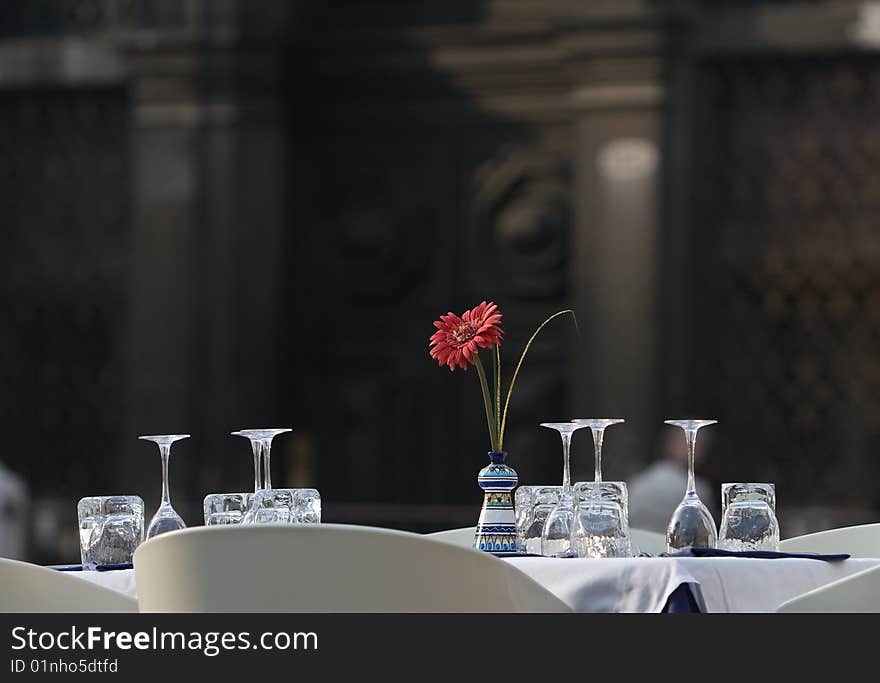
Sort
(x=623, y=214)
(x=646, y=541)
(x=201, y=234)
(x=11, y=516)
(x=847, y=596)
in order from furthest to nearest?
(x=201, y=234)
(x=623, y=214)
(x=11, y=516)
(x=646, y=541)
(x=847, y=596)

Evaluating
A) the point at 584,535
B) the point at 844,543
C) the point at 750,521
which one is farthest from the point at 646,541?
the point at 584,535

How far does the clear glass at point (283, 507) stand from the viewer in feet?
14.3

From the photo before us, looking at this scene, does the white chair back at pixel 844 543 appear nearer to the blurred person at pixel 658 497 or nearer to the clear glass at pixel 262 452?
the clear glass at pixel 262 452

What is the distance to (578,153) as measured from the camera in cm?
941

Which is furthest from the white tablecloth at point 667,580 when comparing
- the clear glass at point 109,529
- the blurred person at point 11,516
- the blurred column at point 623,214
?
the blurred column at point 623,214

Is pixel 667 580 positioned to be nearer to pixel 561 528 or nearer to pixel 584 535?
pixel 584 535

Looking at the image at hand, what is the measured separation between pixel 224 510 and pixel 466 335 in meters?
0.65

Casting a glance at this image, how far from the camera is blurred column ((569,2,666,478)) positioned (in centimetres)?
916

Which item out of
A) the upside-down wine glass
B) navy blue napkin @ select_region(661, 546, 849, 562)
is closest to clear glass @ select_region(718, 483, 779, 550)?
navy blue napkin @ select_region(661, 546, 849, 562)

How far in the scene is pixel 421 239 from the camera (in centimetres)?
986

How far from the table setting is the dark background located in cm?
455

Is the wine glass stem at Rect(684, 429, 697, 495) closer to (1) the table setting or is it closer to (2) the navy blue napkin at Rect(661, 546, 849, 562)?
(1) the table setting
